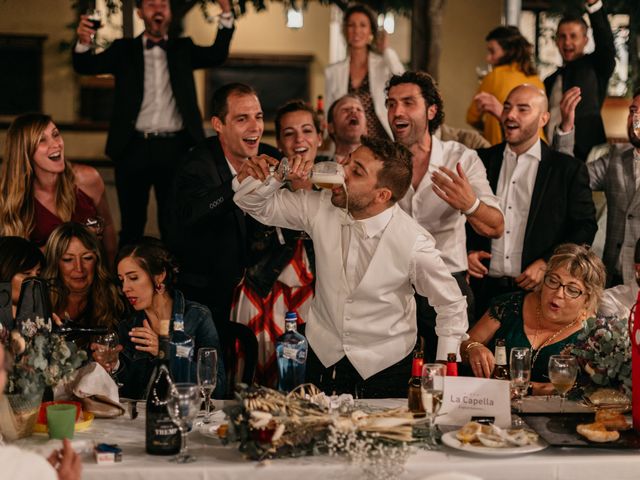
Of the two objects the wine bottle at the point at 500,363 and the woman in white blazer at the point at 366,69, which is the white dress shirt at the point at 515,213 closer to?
the woman in white blazer at the point at 366,69

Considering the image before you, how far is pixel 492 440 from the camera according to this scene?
2475 millimetres

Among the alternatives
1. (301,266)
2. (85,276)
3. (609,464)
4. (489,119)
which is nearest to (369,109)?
(489,119)

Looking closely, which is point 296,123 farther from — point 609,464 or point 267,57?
point 267,57

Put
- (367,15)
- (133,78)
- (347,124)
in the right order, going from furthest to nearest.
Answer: (367,15), (133,78), (347,124)

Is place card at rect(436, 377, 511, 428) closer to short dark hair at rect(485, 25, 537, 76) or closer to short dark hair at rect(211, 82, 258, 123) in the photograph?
short dark hair at rect(211, 82, 258, 123)

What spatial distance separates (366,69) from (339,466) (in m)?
3.51

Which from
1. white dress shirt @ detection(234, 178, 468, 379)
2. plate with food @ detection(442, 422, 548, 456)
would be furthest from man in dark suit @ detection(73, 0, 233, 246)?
plate with food @ detection(442, 422, 548, 456)

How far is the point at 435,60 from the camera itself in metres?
6.35

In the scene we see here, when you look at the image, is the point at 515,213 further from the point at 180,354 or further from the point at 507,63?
the point at 180,354

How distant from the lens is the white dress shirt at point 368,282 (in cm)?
329

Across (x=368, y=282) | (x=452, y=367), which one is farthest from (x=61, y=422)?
(x=368, y=282)

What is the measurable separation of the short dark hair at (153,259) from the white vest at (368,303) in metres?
0.61

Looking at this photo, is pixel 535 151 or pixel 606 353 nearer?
pixel 606 353

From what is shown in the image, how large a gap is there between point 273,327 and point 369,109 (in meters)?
1.93
